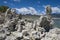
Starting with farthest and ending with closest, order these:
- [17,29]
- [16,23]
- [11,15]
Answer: [11,15] < [16,23] < [17,29]

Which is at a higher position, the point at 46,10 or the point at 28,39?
the point at 46,10

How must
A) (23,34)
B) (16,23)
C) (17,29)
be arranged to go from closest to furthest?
(23,34)
(17,29)
(16,23)

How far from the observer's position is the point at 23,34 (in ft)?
49.9

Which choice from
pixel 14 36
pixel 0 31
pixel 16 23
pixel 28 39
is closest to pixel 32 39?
pixel 28 39

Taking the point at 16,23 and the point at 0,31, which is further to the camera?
the point at 16,23

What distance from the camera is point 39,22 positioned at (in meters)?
17.8

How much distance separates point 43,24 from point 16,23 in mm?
2972

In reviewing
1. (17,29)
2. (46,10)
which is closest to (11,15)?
(46,10)

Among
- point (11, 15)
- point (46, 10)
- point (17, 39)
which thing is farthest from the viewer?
point (11, 15)

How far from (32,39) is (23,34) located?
0.93 metres

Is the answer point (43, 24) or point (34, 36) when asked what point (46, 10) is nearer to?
point (43, 24)

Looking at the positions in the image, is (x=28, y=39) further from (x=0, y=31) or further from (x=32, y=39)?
(x=0, y=31)

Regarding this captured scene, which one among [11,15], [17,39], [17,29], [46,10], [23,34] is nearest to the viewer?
[17,39]

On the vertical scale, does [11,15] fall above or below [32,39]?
above
